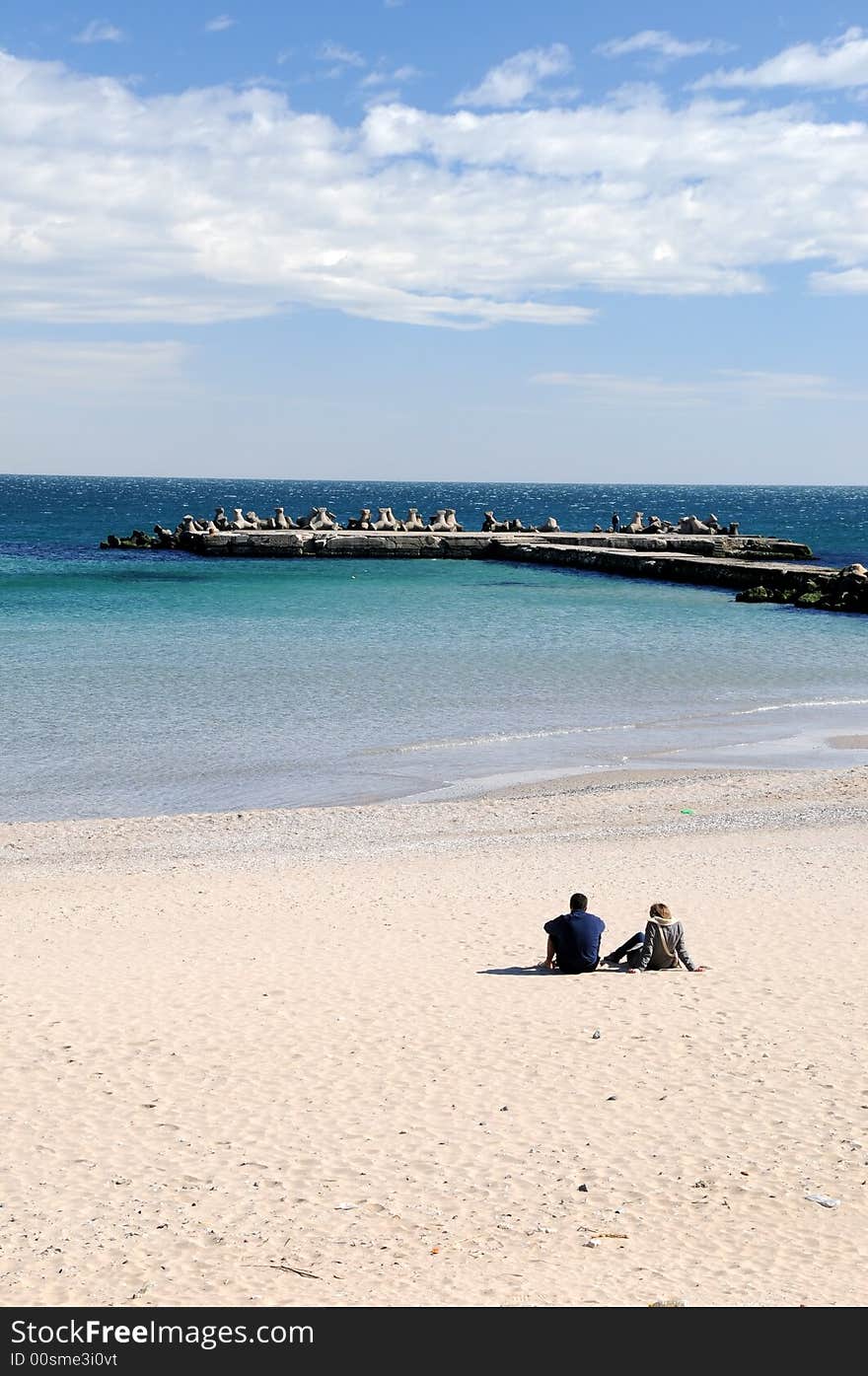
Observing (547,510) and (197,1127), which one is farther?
(547,510)

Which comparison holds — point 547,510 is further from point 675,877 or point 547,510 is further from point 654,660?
point 675,877

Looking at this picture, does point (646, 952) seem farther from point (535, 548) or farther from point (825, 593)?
point (535, 548)

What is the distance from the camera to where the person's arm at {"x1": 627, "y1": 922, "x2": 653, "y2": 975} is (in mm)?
11578

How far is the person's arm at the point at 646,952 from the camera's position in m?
11.6

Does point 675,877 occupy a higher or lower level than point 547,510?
lower

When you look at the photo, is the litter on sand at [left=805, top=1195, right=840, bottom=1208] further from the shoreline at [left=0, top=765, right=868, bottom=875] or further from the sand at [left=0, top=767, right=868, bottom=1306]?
the shoreline at [left=0, top=765, right=868, bottom=875]

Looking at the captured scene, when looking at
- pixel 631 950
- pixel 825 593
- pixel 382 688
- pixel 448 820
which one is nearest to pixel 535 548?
pixel 825 593

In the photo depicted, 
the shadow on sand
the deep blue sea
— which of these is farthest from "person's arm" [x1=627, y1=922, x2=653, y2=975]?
the deep blue sea

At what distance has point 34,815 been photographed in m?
17.6

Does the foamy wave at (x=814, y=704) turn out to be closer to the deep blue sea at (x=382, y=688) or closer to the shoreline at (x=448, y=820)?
the deep blue sea at (x=382, y=688)

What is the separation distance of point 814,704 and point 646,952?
17213 mm
